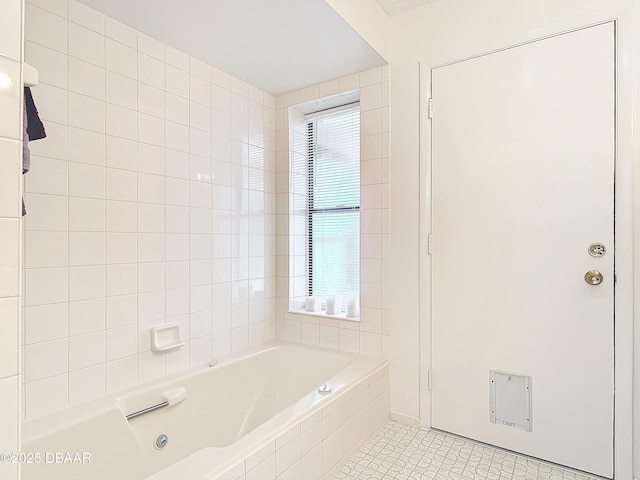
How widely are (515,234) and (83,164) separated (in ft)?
6.73

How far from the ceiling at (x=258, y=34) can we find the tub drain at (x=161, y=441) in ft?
6.43

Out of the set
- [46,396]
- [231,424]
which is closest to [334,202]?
[231,424]

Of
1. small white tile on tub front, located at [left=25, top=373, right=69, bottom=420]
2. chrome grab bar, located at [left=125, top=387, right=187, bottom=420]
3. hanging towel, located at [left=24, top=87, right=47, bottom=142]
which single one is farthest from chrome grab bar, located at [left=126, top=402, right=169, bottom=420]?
hanging towel, located at [left=24, top=87, right=47, bottom=142]

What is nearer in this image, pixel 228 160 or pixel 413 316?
pixel 413 316

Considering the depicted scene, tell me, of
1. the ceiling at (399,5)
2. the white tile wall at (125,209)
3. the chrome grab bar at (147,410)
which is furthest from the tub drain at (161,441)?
the ceiling at (399,5)

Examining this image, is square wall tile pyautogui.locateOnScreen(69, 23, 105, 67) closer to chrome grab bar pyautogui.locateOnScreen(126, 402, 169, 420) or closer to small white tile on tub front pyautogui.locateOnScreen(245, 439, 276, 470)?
chrome grab bar pyautogui.locateOnScreen(126, 402, 169, 420)

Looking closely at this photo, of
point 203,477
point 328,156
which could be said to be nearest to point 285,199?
point 328,156

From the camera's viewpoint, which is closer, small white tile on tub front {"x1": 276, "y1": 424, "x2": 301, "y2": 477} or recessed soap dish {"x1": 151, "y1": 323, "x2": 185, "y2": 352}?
small white tile on tub front {"x1": 276, "y1": 424, "x2": 301, "y2": 477}

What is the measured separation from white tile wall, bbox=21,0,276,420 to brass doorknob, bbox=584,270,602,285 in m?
1.88

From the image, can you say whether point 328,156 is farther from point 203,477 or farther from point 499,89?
point 203,477

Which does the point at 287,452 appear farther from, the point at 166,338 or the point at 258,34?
the point at 258,34

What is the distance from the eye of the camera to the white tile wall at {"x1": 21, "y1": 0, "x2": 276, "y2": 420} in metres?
1.53

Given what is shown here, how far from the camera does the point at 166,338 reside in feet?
6.50

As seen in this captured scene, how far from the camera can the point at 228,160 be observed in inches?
91.7
